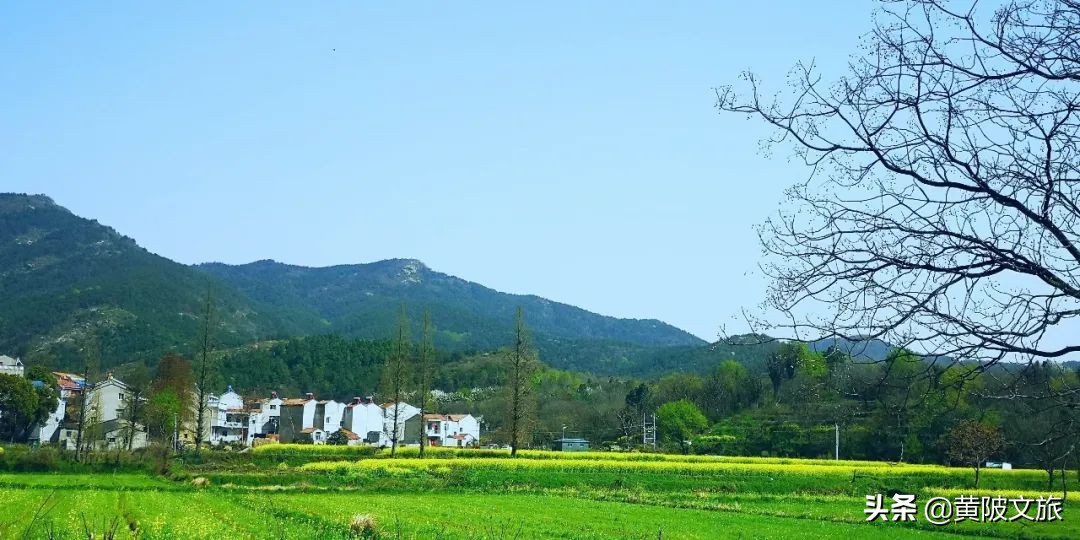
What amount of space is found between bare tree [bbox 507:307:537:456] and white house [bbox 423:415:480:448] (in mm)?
30561

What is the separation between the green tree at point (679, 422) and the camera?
8050cm

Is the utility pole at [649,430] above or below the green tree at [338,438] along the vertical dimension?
above

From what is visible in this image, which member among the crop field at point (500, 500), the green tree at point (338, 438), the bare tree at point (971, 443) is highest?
the bare tree at point (971, 443)

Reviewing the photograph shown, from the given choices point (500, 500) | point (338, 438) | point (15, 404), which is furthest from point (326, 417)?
point (500, 500)

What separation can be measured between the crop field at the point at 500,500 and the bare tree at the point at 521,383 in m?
3.98

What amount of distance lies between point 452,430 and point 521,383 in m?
37.9

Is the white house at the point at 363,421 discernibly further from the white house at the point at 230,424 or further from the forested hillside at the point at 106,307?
the forested hillside at the point at 106,307

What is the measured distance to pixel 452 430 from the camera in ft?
326

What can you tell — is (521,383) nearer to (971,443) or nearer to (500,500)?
(971,443)

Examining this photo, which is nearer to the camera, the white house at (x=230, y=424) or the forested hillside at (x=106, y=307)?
the white house at (x=230, y=424)

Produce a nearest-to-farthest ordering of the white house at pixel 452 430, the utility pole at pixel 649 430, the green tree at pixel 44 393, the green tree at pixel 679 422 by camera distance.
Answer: the green tree at pixel 44 393 → the green tree at pixel 679 422 → the utility pole at pixel 649 430 → the white house at pixel 452 430

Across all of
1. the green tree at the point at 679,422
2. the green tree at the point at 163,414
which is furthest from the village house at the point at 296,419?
the green tree at the point at 679,422

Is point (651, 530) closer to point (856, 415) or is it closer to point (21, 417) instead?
point (856, 415)

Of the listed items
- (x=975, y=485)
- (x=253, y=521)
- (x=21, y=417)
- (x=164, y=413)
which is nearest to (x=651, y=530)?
(x=253, y=521)
